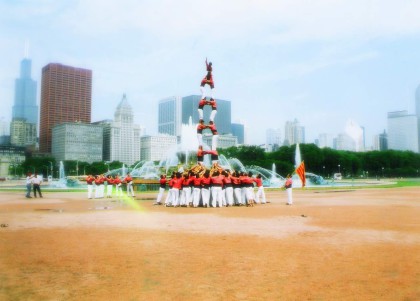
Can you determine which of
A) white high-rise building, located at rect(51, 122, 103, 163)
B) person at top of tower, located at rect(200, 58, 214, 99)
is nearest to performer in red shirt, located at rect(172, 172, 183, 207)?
person at top of tower, located at rect(200, 58, 214, 99)

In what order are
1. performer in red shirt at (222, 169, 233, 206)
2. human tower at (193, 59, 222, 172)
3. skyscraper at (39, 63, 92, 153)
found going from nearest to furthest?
performer in red shirt at (222, 169, 233, 206) → human tower at (193, 59, 222, 172) → skyscraper at (39, 63, 92, 153)

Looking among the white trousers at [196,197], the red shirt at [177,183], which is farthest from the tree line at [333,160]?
the red shirt at [177,183]

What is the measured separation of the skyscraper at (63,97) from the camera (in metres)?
57.6

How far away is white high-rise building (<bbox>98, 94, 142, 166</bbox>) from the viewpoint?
173625 millimetres

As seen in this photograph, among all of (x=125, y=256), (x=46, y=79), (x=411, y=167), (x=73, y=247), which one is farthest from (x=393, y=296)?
(x=411, y=167)

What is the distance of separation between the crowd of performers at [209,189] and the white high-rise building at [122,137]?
15229 cm

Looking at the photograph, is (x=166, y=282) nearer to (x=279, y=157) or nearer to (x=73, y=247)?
(x=73, y=247)

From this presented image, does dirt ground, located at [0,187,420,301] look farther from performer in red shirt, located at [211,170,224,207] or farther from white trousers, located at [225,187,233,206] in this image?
white trousers, located at [225,187,233,206]

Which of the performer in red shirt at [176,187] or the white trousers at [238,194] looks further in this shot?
the white trousers at [238,194]

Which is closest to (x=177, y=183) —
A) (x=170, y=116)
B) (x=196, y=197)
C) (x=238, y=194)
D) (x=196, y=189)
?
(x=196, y=189)

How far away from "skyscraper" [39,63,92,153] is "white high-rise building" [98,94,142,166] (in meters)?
26.0

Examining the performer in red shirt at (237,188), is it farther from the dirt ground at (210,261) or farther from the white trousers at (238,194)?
the dirt ground at (210,261)

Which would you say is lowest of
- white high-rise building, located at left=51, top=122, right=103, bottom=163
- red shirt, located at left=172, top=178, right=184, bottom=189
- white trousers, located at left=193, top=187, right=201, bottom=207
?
white trousers, located at left=193, top=187, right=201, bottom=207

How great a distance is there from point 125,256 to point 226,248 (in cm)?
252
